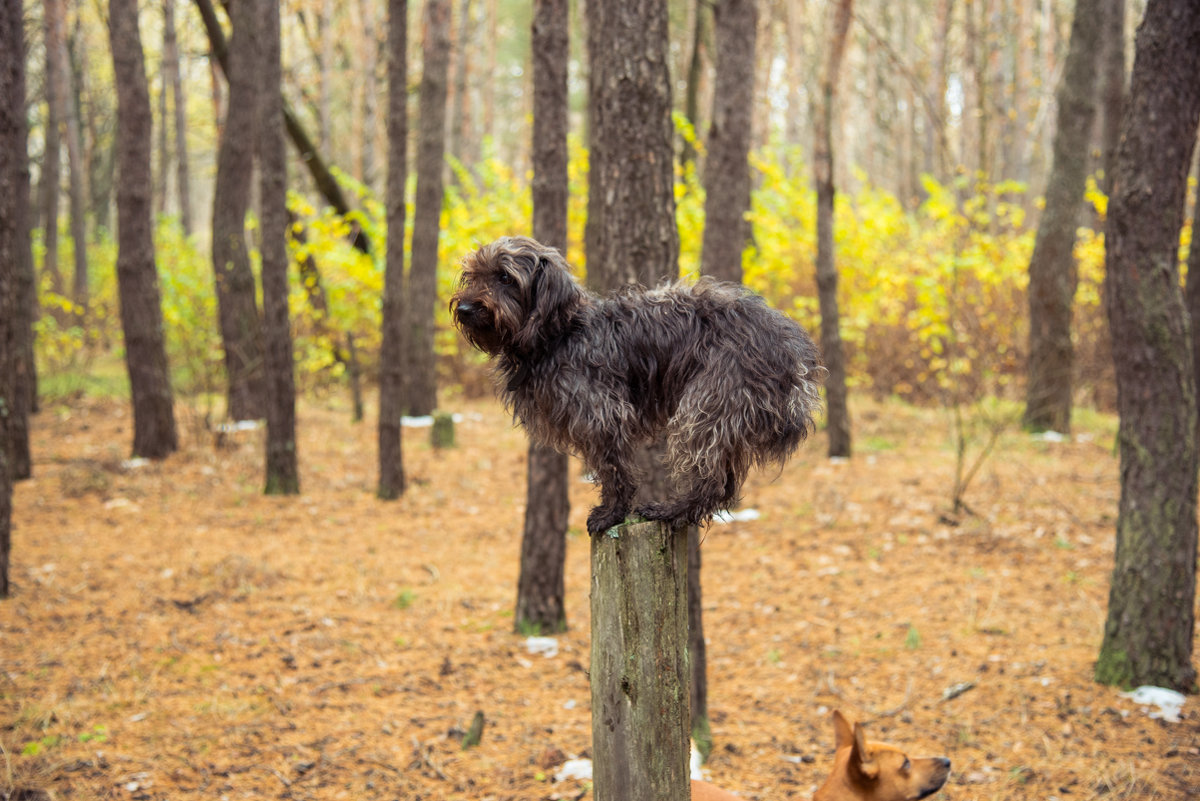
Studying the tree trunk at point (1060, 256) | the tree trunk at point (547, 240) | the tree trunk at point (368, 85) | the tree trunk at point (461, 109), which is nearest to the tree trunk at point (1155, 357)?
the tree trunk at point (547, 240)

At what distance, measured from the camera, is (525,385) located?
2.85m

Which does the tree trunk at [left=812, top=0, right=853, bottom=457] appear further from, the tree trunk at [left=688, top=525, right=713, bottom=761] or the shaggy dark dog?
the shaggy dark dog

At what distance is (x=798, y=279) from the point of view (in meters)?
15.7

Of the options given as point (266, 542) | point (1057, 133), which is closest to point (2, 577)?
point (266, 542)

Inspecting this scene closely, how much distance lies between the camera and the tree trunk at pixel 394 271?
389 inches

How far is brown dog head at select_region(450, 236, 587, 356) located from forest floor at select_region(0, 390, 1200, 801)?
4.64 feet

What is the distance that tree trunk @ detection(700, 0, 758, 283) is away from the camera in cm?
916

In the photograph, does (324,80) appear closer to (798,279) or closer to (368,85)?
(368,85)

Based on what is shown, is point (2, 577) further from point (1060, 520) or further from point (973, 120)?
point (973, 120)

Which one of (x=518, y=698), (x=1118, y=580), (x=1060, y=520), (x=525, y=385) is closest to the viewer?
(x=525, y=385)

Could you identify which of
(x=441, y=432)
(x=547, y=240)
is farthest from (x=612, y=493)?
(x=441, y=432)

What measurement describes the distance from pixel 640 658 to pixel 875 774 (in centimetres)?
158

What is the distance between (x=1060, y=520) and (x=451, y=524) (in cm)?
650

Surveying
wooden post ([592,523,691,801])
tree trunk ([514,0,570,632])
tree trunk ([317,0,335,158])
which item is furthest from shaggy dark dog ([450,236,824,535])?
tree trunk ([317,0,335,158])
